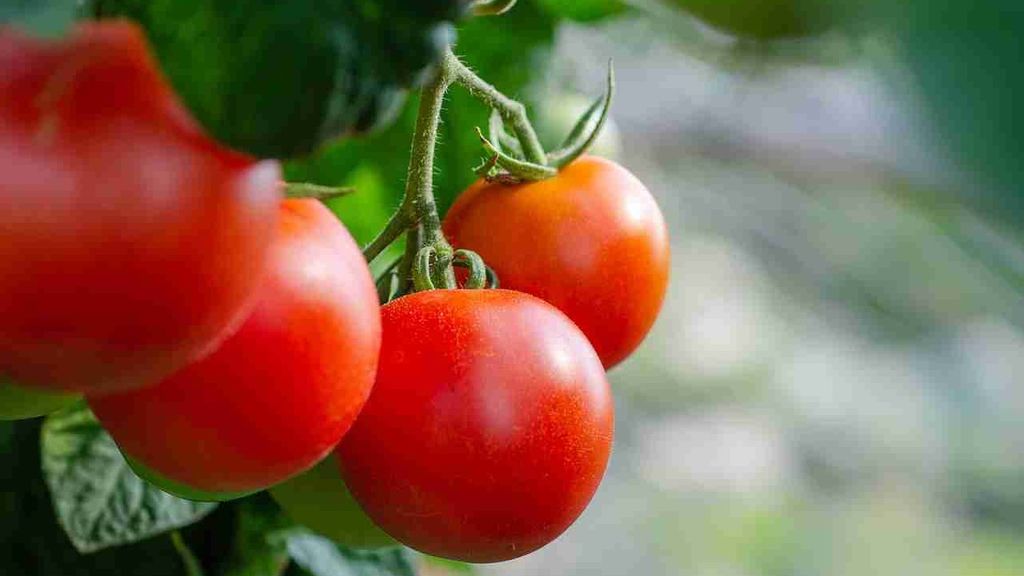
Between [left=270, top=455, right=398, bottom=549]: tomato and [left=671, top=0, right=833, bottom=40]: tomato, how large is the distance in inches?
11.2

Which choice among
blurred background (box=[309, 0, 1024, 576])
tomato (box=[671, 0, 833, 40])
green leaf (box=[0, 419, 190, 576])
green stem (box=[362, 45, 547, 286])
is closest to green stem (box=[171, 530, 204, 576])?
green leaf (box=[0, 419, 190, 576])

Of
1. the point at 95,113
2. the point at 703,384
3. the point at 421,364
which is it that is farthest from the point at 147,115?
the point at 703,384

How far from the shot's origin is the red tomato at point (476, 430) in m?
0.37

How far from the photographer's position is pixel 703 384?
262 cm

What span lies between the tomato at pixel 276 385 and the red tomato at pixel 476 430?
5 centimetres

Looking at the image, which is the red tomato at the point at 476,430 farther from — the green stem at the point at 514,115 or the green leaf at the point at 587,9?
the green leaf at the point at 587,9

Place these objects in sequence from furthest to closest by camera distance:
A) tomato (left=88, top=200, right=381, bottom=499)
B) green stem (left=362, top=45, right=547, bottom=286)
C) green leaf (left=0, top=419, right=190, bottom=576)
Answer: green leaf (left=0, top=419, right=190, bottom=576), green stem (left=362, top=45, right=547, bottom=286), tomato (left=88, top=200, right=381, bottom=499)

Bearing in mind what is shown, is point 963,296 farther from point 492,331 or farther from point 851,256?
point 492,331

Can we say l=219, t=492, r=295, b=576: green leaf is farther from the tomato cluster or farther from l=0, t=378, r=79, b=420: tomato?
l=0, t=378, r=79, b=420: tomato

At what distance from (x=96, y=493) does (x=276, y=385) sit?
9.4 inches

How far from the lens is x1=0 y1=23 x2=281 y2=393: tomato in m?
0.22

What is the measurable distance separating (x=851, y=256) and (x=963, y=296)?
349 millimetres

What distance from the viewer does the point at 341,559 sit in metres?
0.60

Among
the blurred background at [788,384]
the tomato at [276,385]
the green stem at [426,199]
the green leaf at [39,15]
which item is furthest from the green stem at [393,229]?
the blurred background at [788,384]
